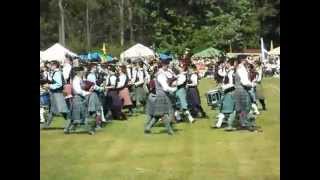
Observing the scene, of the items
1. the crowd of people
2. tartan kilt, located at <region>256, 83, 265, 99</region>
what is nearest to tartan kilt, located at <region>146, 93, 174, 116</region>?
the crowd of people

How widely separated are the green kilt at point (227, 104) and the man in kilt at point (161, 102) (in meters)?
0.51

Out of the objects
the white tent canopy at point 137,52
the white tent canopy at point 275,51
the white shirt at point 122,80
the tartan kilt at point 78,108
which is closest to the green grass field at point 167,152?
the tartan kilt at point 78,108

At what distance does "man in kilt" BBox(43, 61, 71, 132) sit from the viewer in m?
5.73

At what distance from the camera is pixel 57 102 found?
18.9ft

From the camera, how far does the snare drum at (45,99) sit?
5.73 meters

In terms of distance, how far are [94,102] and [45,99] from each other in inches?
19.5

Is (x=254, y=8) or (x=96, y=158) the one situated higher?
(x=254, y=8)

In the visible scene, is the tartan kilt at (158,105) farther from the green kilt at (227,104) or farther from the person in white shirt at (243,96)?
the person in white shirt at (243,96)

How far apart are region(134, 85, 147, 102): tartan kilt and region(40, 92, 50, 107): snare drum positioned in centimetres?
89

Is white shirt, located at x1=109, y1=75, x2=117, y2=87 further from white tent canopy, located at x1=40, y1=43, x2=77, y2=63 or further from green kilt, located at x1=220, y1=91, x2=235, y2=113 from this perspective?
green kilt, located at x1=220, y1=91, x2=235, y2=113
